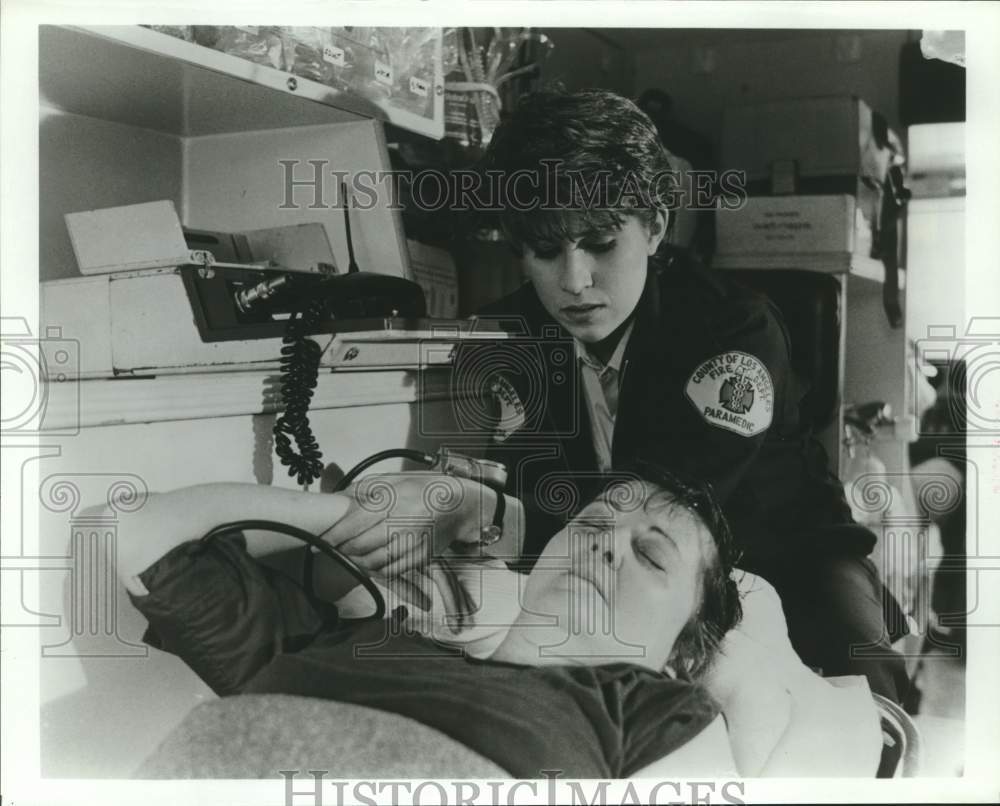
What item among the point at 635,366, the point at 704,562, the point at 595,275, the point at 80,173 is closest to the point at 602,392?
the point at 635,366

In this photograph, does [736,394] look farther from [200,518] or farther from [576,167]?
[200,518]

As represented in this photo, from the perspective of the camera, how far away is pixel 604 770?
1.33 metres

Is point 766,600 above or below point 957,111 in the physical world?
below

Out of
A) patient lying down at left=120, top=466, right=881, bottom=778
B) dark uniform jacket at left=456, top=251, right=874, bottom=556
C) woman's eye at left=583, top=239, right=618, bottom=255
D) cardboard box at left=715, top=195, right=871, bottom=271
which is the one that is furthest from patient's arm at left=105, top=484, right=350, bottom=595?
cardboard box at left=715, top=195, right=871, bottom=271

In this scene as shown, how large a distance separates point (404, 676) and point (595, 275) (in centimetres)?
61

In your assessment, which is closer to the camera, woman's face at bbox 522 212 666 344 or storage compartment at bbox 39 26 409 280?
storage compartment at bbox 39 26 409 280

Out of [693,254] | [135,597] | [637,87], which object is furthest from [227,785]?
[637,87]

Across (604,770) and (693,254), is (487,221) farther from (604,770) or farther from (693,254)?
(604,770)

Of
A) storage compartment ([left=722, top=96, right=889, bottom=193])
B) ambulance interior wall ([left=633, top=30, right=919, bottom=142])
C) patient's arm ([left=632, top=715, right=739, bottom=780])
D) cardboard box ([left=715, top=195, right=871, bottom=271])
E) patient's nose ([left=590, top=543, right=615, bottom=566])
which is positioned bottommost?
patient's arm ([left=632, top=715, right=739, bottom=780])

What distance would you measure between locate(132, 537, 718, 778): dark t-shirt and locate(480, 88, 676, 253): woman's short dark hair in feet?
1.92

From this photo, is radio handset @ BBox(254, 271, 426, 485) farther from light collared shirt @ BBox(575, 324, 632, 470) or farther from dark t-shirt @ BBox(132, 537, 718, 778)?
light collared shirt @ BBox(575, 324, 632, 470)

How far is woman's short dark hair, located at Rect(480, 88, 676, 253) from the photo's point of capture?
1350 millimetres

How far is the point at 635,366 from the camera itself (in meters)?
1.38

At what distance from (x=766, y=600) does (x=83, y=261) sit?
1032 mm
